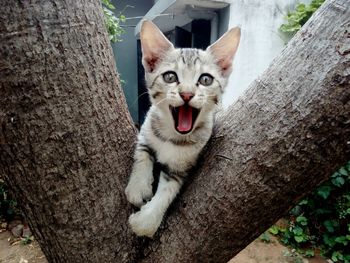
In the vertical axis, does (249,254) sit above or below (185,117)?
below

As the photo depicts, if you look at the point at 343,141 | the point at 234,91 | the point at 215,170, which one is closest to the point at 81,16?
the point at 215,170

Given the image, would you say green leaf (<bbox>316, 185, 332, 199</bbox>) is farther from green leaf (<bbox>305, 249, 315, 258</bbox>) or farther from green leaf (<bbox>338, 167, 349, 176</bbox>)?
green leaf (<bbox>305, 249, 315, 258</bbox>)

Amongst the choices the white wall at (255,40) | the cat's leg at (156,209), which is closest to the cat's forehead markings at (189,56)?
the cat's leg at (156,209)

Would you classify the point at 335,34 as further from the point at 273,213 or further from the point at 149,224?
the point at 149,224

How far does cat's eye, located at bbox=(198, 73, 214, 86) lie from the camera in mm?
1358

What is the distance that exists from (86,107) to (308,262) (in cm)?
310

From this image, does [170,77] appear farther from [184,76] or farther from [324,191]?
[324,191]

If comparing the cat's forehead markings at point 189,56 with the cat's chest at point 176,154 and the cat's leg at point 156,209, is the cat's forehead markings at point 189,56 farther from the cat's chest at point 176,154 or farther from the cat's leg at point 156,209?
the cat's leg at point 156,209

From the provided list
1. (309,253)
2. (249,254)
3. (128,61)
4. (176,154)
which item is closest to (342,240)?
(309,253)

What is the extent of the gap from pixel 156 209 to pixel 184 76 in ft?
1.69

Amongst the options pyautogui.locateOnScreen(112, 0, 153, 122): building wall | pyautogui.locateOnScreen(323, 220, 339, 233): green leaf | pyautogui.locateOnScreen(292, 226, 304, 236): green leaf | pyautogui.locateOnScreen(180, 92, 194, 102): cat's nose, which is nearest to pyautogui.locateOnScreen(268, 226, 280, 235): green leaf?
pyautogui.locateOnScreen(292, 226, 304, 236): green leaf

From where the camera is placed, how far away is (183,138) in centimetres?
139

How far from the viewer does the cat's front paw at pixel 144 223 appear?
1044 mm

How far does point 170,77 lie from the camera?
135 cm
